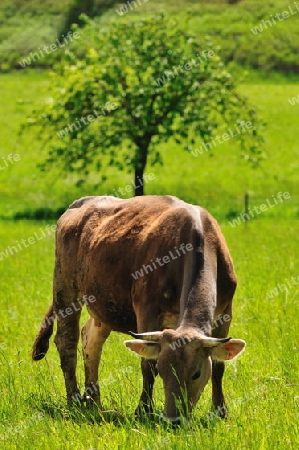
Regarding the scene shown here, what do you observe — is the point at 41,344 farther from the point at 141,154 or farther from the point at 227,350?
the point at 141,154

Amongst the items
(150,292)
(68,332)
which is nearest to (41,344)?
(68,332)

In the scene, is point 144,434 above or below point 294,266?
above

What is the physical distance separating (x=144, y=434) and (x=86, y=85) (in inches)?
870

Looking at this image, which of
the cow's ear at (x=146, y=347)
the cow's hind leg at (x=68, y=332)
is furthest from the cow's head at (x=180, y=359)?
the cow's hind leg at (x=68, y=332)

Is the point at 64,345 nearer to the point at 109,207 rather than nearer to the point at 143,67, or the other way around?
the point at 109,207

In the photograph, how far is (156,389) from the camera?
8.26 metres

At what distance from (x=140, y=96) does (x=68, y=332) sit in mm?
19188

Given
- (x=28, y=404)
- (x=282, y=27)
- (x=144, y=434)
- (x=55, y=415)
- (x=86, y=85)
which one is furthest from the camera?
(x=282, y=27)

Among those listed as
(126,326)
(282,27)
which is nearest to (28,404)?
(126,326)

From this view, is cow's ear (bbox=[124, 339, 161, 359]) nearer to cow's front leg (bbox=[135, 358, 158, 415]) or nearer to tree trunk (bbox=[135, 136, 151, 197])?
cow's front leg (bbox=[135, 358, 158, 415])

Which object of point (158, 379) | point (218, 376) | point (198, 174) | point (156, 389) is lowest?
point (198, 174)

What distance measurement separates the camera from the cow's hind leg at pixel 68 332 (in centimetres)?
884

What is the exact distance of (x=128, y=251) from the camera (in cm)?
791


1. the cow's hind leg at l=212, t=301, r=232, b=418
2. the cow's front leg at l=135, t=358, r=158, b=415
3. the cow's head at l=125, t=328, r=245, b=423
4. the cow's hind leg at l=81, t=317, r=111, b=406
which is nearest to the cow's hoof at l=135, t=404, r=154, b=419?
the cow's front leg at l=135, t=358, r=158, b=415
